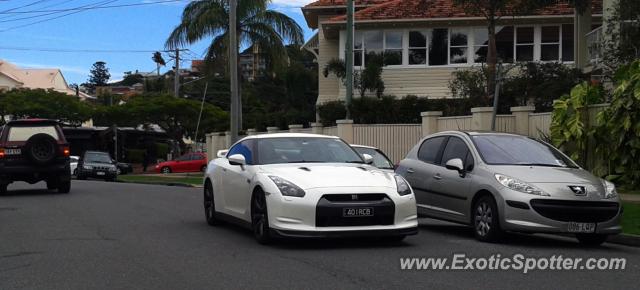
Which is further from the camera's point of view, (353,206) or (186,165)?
(186,165)

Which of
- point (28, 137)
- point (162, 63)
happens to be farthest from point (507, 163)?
point (162, 63)

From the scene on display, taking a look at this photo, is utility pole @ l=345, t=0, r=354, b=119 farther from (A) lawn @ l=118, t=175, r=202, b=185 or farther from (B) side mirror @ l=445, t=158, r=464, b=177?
(B) side mirror @ l=445, t=158, r=464, b=177

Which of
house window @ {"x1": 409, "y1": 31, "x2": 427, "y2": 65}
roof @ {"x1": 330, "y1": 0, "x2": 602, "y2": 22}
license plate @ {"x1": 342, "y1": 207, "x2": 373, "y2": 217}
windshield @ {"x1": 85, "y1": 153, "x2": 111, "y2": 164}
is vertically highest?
roof @ {"x1": 330, "y1": 0, "x2": 602, "y2": 22}

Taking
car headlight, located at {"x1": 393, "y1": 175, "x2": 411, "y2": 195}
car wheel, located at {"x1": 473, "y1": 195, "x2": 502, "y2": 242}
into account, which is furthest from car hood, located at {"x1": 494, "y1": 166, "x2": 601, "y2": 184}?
car headlight, located at {"x1": 393, "y1": 175, "x2": 411, "y2": 195}

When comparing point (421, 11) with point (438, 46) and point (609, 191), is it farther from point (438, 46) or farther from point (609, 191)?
point (609, 191)

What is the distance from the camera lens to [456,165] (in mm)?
10289

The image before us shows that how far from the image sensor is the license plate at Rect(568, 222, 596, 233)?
929cm

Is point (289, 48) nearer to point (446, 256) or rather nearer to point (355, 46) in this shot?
point (355, 46)

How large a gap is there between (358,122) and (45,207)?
15.3 meters

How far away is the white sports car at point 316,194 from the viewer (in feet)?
28.9

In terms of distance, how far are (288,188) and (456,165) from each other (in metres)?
2.59

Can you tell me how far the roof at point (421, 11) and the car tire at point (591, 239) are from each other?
22.1 m

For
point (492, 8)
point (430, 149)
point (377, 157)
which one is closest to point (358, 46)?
point (492, 8)

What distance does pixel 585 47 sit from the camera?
27875 mm
